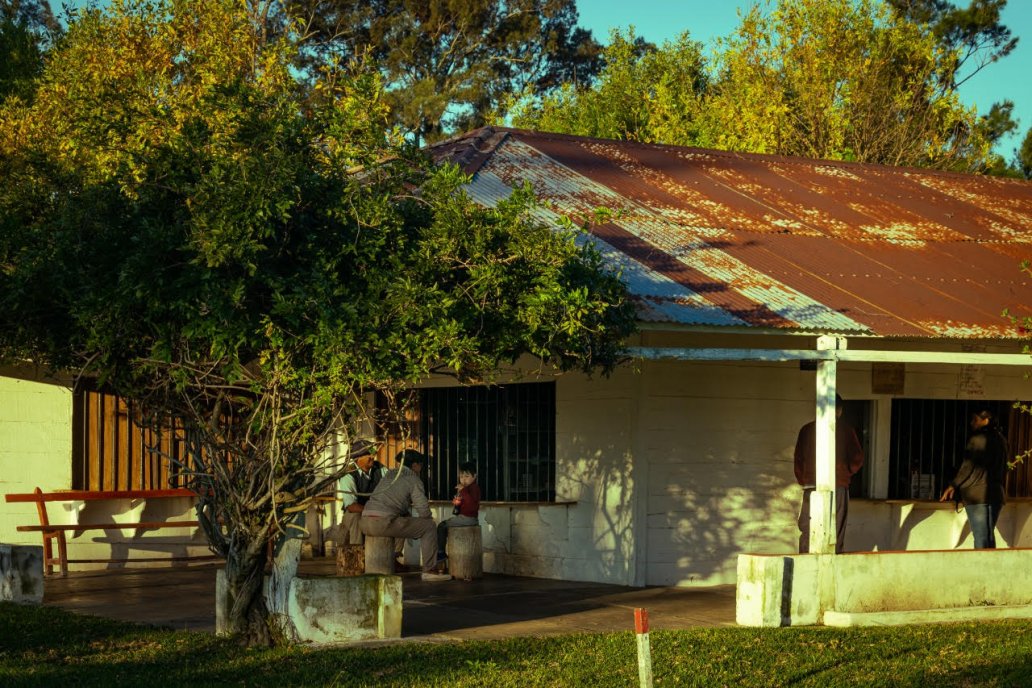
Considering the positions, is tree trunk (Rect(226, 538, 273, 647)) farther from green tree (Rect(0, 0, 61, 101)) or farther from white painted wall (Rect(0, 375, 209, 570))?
green tree (Rect(0, 0, 61, 101))

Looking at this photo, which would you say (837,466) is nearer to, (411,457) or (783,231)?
(783,231)

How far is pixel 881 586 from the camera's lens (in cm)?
1120

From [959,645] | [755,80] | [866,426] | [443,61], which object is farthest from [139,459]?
[443,61]

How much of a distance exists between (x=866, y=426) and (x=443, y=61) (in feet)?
82.1

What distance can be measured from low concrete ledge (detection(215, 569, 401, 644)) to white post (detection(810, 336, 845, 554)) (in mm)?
3253

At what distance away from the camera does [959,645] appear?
10.0 m

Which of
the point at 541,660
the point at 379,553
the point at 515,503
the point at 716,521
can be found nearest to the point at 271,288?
the point at 541,660

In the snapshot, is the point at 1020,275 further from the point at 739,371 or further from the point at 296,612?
the point at 296,612

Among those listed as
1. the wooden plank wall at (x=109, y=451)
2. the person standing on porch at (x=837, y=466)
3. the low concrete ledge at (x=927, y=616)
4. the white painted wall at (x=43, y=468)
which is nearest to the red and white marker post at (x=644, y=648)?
the low concrete ledge at (x=927, y=616)

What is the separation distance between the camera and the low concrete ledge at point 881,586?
10789 millimetres

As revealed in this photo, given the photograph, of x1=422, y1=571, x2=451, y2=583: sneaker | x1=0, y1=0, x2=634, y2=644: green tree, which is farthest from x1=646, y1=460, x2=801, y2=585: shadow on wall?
x1=0, y1=0, x2=634, y2=644: green tree

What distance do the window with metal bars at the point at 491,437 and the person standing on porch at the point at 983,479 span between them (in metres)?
3.98

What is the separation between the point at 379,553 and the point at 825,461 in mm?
4314

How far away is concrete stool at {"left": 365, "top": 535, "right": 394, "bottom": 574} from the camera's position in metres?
13.3
